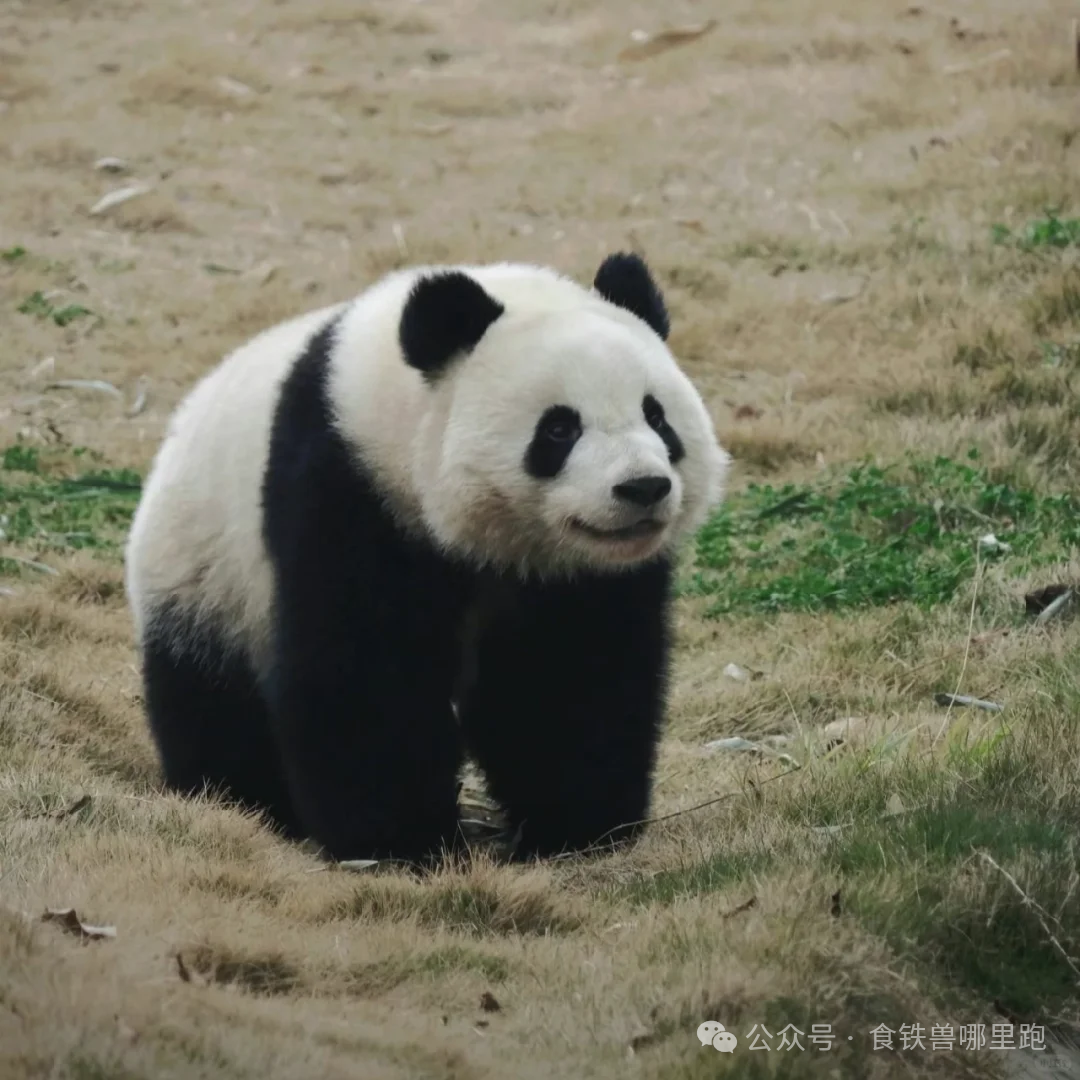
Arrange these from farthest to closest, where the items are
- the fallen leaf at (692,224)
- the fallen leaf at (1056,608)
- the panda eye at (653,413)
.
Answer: the fallen leaf at (692,224), the fallen leaf at (1056,608), the panda eye at (653,413)

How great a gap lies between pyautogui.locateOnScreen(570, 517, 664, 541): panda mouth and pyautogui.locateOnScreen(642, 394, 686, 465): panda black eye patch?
234mm

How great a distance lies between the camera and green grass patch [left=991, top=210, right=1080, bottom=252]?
34.8ft

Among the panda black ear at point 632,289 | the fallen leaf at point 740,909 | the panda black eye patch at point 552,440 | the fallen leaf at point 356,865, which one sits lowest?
the fallen leaf at point 356,865

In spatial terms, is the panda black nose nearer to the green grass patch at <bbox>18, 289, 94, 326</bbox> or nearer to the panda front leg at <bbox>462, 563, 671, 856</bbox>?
the panda front leg at <bbox>462, 563, 671, 856</bbox>

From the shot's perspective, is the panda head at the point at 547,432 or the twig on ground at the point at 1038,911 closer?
A: the twig on ground at the point at 1038,911

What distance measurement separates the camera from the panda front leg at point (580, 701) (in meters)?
5.17

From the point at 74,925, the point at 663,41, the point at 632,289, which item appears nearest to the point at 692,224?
the point at 663,41

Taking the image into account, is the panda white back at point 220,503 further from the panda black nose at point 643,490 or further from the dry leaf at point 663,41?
the dry leaf at point 663,41

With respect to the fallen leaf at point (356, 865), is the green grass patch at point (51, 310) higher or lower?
lower

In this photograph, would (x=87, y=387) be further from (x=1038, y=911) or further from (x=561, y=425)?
(x=1038, y=911)

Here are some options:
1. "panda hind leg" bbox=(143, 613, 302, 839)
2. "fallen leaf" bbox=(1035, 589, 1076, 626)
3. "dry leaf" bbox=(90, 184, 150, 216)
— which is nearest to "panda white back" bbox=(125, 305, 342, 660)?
"panda hind leg" bbox=(143, 613, 302, 839)

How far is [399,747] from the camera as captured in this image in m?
5.05

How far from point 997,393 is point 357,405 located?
15.8 feet

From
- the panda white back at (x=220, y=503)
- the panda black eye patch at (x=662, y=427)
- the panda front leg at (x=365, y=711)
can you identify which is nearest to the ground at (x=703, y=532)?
the panda front leg at (x=365, y=711)
